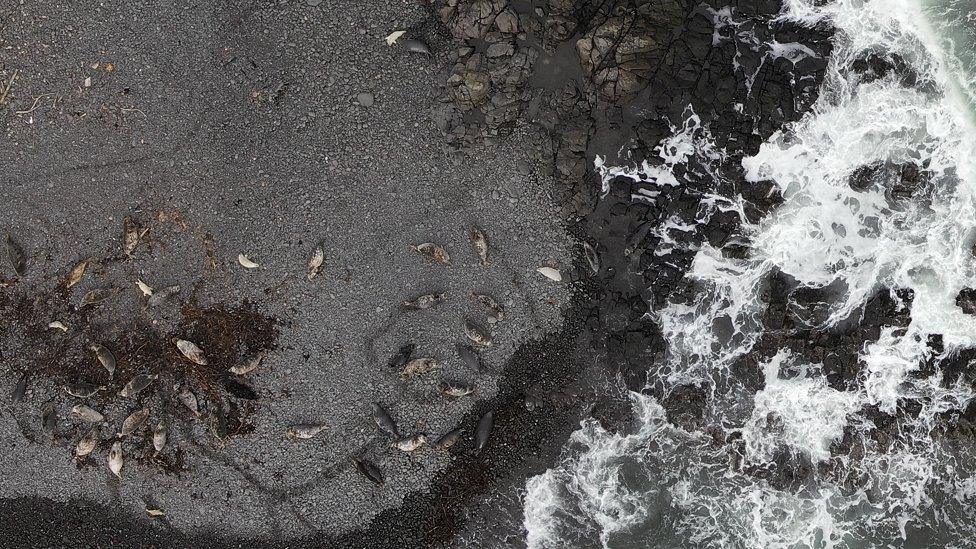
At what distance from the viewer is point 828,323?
27.4 ft

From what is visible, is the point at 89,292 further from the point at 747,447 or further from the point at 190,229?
the point at 747,447

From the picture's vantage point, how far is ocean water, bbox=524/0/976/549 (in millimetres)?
8141

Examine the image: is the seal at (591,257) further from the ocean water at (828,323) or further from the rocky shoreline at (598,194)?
the ocean water at (828,323)

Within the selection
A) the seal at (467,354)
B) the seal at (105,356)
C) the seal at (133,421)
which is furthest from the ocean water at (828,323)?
the seal at (105,356)

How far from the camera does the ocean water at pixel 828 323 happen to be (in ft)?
26.7

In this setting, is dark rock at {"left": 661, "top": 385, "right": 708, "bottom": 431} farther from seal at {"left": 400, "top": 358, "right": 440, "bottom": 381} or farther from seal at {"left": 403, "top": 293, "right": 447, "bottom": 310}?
seal at {"left": 403, "top": 293, "right": 447, "bottom": 310}

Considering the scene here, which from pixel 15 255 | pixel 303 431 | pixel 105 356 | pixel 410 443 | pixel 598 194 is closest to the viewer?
pixel 15 255

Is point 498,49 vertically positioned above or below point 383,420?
above

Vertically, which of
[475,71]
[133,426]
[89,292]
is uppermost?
[475,71]

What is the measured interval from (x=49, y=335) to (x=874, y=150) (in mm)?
12796

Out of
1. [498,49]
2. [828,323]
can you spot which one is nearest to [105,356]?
[498,49]

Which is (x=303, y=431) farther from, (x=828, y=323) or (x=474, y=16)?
(x=828, y=323)

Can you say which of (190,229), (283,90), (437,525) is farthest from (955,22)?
(190,229)

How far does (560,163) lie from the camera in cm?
809
